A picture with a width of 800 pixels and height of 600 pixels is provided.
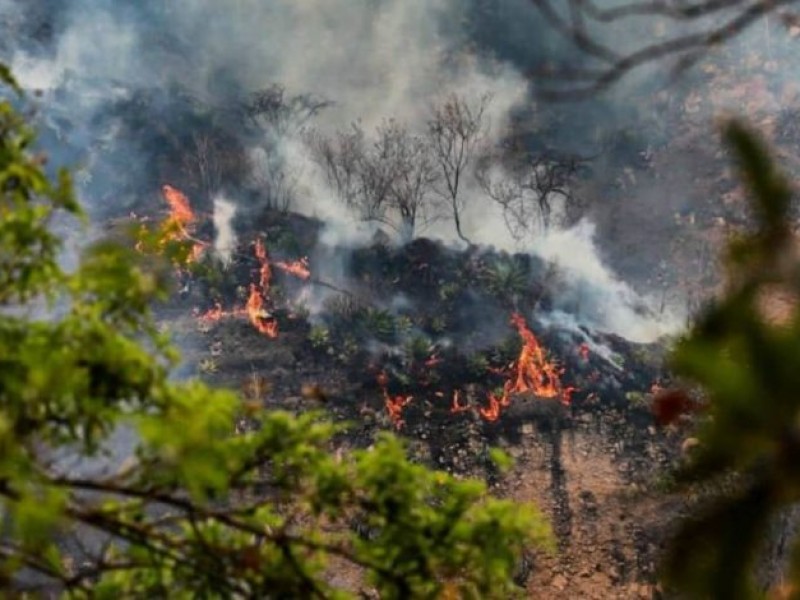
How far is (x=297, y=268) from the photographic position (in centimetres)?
2045

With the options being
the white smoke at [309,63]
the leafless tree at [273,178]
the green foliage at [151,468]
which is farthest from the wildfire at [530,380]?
the green foliage at [151,468]

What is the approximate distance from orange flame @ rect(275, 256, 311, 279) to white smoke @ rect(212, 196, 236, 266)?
1.26 m

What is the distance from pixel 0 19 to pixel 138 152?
802 cm

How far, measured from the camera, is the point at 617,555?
1282 cm

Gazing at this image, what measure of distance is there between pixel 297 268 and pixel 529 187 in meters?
6.88

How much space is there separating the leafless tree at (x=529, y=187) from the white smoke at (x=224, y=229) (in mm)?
6814

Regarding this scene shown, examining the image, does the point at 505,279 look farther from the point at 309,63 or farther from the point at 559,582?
the point at 309,63

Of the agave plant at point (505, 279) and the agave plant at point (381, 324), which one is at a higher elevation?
the agave plant at point (505, 279)

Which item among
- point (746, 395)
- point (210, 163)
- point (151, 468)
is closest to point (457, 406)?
point (210, 163)

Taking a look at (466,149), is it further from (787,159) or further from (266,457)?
(266,457)

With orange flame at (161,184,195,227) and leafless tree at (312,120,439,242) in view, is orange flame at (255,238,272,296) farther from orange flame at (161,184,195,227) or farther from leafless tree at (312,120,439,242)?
leafless tree at (312,120,439,242)

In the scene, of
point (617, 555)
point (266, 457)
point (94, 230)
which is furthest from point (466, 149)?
point (266, 457)

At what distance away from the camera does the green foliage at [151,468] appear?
2.19m

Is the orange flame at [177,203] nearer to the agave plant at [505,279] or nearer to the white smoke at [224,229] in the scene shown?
the white smoke at [224,229]
